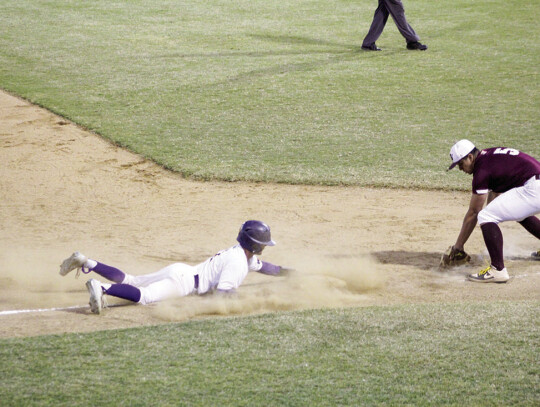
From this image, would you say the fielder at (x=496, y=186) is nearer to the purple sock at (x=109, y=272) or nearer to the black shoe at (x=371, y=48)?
the purple sock at (x=109, y=272)

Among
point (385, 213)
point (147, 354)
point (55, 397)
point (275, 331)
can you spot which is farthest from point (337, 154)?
point (55, 397)

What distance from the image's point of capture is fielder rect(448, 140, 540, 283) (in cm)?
716

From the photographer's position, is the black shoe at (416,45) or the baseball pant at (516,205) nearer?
the baseball pant at (516,205)

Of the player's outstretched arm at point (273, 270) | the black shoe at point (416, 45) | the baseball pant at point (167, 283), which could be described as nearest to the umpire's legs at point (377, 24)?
the black shoe at point (416, 45)

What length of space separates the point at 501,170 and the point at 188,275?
353 cm

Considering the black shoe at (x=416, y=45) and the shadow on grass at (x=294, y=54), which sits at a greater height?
the black shoe at (x=416, y=45)

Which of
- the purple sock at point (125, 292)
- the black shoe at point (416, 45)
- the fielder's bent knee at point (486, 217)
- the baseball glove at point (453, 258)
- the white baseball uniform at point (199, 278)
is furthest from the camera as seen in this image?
the black shoe at point (416, 45)

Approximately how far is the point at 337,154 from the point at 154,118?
409 centimetres

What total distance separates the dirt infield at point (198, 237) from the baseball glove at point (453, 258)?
146 mm

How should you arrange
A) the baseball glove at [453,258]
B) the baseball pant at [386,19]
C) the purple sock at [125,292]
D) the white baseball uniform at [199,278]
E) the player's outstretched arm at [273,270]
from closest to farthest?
the purple sock at [125,292], the white baseball uniform at [199,278], the player's outstretched arm at [273,270], the baseball glove at [453,258], the baseball pant at [386,19]

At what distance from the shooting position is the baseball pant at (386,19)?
55.3 ft

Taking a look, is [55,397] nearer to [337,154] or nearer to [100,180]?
[100,180]

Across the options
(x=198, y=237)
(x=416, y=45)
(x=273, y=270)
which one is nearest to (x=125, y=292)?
A: (x=273, y=270)

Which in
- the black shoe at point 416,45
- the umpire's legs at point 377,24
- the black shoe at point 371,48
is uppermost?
the umpire's legs at point 377,24
